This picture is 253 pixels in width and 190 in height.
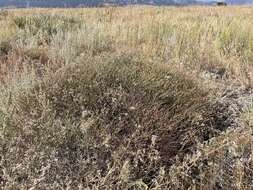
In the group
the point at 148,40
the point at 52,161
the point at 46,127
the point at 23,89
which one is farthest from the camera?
the point at 148,40

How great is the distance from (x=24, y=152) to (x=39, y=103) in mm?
503

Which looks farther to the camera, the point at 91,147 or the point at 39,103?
the point at 39,103

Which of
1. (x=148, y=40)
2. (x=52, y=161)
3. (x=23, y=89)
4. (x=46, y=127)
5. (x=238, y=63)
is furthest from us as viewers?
(x=148, y=40)

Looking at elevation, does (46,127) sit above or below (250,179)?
above

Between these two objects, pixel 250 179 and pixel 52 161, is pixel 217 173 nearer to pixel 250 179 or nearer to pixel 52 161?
pixel 250 179

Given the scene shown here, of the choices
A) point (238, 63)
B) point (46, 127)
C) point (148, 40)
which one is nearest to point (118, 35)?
point (148, 40)

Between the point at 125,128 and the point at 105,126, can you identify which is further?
the point at 125,128

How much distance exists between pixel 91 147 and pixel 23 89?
35.3 inches

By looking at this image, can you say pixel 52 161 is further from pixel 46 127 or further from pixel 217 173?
pixel 217 173

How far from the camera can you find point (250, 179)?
2.91 meters

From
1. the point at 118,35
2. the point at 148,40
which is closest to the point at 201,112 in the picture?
the point at 148,40

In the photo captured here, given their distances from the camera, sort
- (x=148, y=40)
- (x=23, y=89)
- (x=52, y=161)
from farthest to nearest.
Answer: (x=148, y=40)
(x=23, y=89)
(x=52, y=161)

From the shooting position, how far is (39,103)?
326 cm

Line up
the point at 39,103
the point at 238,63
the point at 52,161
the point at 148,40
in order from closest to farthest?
1. the point at 52,161
2. the point at 39,103
3. the point at 238,63
4. the point at 148,40
